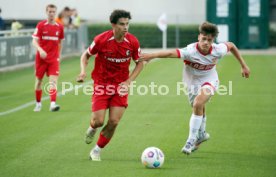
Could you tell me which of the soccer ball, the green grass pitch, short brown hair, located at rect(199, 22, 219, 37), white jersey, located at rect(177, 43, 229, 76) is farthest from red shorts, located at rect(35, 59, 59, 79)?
the soccer ball

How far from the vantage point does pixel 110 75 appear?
10.1 meters

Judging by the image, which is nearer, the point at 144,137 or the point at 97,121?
the point at 97,121

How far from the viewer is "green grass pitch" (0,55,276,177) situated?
940 centimetres

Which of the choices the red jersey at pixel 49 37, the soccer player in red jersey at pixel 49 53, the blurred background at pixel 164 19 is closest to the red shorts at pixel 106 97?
the soccer player in red jersey at pixel 49 53

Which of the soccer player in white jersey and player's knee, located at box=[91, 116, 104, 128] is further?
the soccer player in white jersey

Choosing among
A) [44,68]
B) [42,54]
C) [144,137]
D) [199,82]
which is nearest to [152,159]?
[199,82]

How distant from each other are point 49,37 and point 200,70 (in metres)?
5.96

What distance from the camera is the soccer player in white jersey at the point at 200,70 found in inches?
402

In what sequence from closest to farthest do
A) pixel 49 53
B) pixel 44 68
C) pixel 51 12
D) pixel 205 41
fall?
1. pixel 205 41
2. pixel 51 12
3. pixel 44 68
4. pixel 49 53

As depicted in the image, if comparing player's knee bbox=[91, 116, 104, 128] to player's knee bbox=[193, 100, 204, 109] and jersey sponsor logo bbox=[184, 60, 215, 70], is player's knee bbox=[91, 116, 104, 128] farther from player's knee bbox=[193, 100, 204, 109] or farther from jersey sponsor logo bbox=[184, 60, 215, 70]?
jersey sponsor logo bbox=[184, 60, 215, 70]

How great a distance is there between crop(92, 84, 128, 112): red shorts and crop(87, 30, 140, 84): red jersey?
8 cm

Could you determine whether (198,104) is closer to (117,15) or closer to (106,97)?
(106,97)

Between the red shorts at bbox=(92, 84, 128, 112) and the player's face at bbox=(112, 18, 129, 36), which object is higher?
the player's face at bbox=(112, 18, 129, 36)

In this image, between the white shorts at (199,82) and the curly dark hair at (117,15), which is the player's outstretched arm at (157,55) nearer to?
the curly dark hair at (117,15)
